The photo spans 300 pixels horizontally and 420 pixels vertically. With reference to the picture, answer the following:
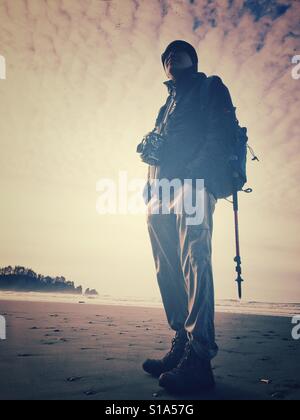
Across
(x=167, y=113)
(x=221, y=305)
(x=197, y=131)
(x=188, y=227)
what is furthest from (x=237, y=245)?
(x=221, y=305)

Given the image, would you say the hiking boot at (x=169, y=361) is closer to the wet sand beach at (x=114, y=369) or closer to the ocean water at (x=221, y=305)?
the wet sand beach at (x=114, y=369)

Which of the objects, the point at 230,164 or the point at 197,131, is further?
the point at 197,131

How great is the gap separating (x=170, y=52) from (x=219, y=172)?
1.38m

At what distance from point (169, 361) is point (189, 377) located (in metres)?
0.47

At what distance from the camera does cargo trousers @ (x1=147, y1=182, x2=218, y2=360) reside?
2459 mm

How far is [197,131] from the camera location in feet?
9.70

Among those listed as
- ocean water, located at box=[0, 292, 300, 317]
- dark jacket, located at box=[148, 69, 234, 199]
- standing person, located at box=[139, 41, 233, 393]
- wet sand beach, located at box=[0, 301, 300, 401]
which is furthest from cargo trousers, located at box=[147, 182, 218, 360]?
ocean water, located at box=[0, 292, 300, 317]

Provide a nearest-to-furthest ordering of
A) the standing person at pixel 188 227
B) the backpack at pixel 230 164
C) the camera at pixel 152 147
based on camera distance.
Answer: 1. the standing person at pixel 188 227
2. the backpack at pixel 230 164
3. the camera at pixel 152 147

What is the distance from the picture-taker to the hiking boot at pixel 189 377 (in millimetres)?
2215

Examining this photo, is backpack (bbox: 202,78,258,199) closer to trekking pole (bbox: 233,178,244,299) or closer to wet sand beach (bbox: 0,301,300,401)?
trekking pole (bbox: 233,178,244,299)

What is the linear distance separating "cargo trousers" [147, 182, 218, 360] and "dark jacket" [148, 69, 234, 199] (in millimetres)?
245

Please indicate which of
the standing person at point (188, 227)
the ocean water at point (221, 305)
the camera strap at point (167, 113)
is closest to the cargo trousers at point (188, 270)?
the standing person at point (188, 227)

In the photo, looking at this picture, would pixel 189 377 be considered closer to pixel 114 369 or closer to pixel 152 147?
pixel 114 369
